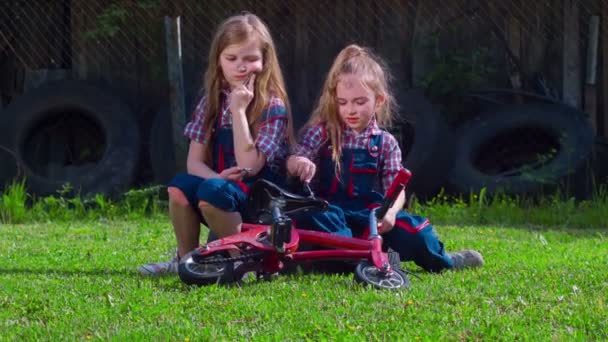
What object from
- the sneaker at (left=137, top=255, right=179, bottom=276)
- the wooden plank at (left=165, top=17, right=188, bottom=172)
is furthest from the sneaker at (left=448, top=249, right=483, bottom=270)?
the wooden plank at (left=165, top=17, right=188, bottom=172)

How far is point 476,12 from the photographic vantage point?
9594mm

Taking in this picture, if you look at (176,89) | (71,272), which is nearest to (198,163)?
(71,272)

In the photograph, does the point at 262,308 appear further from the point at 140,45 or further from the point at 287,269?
the point at 140,45

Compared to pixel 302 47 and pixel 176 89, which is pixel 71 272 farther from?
pixel 302 47

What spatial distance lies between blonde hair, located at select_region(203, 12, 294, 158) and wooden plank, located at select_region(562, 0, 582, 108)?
5152 mm

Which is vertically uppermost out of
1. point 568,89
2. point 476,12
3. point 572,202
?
point 476,12

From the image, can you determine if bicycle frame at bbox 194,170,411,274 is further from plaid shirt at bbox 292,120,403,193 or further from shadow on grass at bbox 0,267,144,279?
shadow on grass at bbox 0,267,144,279

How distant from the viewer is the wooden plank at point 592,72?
9.21 metres

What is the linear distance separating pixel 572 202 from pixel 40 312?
4956 mm

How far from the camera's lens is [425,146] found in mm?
8844

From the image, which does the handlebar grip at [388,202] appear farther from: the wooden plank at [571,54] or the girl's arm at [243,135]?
the wooden plank at [571,54]

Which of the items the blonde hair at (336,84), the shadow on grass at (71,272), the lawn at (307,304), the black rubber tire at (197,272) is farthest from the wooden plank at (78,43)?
the black rubber tire at (197,272)

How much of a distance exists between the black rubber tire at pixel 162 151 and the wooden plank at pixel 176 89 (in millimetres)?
306

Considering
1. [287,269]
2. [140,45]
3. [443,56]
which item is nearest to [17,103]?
[140,45]
